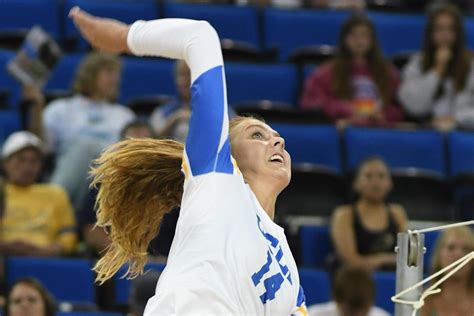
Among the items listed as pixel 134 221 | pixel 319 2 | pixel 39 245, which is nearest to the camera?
pixel 134 221

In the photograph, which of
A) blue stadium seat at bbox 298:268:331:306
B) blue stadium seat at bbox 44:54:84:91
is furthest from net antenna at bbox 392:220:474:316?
blue stadium seat at bbox 44:54:84:91

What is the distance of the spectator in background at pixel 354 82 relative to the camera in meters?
7.73

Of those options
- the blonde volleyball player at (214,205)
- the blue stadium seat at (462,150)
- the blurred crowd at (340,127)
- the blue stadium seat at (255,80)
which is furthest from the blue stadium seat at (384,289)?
the blonde volleyball player at (214,205)

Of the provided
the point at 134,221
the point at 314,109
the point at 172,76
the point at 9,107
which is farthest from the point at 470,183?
the point at 134,221

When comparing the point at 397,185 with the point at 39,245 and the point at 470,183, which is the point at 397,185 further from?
the point at 39,245

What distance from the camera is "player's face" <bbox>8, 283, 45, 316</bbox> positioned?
544 cm

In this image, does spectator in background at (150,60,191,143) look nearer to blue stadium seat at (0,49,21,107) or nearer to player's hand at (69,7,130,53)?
blue stadium seat at (0,49,21,107)

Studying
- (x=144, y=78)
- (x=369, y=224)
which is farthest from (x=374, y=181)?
(x=144, y=78)

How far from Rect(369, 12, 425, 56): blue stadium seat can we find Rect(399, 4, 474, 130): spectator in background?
826 millimetres

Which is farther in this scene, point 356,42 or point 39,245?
point 356,42

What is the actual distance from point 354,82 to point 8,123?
7.04 feet

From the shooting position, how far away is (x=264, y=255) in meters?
3.29

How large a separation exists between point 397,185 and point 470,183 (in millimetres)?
411

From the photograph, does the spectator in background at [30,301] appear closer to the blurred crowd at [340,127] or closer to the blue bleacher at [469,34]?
the blurred crowd at [340,127]
